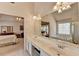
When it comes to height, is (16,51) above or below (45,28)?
below

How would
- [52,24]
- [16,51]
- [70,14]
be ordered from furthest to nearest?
[16,51] < [52,24] < [70,14]

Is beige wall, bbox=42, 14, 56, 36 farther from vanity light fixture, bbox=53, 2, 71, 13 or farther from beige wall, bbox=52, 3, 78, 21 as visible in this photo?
vanity light fixture, bbox=53, 2, 71, 13

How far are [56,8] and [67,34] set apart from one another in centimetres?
62

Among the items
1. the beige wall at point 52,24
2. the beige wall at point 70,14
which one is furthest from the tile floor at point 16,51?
the beige wall at point 70,14

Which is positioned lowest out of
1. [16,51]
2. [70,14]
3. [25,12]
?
[16,51]

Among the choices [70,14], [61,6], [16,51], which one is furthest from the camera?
[16,51]

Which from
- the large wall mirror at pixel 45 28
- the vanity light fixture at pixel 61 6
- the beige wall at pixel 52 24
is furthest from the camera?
the large wall mirror at pixel 45 28

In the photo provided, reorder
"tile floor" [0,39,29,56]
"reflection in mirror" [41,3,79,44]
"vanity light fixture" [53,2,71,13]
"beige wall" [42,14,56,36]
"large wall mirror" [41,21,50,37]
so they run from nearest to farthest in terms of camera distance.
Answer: "reflection in mirror" [41,3,79,44], "vanity light fixture" [53,2,71,13], "beige wall" [42,14,56,36], "large wall mirror" [41,21,50,37], "tile floor" [0,39,29,56]

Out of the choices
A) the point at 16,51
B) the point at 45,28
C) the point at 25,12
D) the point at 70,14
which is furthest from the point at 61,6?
the point at 16,51

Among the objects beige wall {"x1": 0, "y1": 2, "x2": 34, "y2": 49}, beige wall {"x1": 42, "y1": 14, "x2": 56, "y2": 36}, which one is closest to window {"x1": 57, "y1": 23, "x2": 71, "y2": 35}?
beige wall {"x1": 42, "y1": 14, "x2": 56, "y2": 36}

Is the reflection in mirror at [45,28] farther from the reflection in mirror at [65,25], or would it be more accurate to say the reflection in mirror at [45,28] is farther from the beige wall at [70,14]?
the beige wall at [70,14]

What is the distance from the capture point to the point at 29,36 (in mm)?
2990

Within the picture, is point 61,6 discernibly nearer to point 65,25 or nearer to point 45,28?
point 65,25

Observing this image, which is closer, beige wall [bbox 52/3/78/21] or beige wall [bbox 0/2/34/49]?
beige wall [bbox 52/3/78/21]
